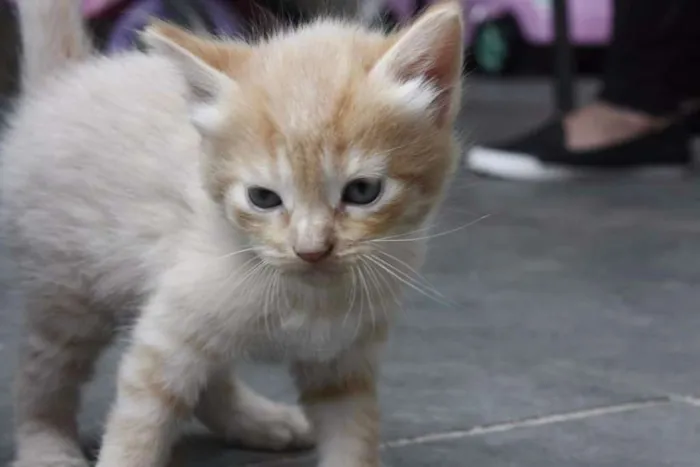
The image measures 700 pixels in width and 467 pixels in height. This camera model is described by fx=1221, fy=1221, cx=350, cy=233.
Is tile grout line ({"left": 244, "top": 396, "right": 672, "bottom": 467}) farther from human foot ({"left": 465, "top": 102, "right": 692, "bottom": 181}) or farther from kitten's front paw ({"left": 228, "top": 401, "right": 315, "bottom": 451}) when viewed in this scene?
human foot ({"left": 465, "top": 102, "right": 692, "bottom": 181})

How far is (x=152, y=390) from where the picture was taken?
108 cm

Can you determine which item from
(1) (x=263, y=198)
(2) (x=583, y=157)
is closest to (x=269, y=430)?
(1) (x=263, y=198)

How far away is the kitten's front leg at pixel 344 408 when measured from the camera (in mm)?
1144

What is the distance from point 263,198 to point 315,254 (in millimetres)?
73

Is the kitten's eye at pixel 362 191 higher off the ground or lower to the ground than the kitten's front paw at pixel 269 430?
higher

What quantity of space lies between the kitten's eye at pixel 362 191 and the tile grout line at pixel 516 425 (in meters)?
0.40

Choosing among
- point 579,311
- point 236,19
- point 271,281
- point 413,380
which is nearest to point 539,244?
point 579,311

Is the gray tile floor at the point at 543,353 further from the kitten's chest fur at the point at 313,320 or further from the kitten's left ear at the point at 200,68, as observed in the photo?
the kitten's left ear at the point at 200,68

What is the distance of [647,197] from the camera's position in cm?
278

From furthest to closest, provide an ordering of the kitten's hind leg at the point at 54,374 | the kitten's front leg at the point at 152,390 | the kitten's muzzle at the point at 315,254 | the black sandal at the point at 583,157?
1. the black sandal at the point at 583,157
2. the kitten's hind leg at the point at 54,374
3. the kitten's front leg at the point at 152,390
4. the kitten's muzzle at the point at 315,254

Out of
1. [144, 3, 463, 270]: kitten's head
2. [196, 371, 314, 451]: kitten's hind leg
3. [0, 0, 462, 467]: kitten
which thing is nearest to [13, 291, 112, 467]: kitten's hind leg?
[0, 0, 462, 467]: kitten

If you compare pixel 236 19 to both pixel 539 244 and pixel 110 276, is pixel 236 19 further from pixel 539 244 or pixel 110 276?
pixel 110 276

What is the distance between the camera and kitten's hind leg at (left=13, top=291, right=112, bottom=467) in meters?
1.24

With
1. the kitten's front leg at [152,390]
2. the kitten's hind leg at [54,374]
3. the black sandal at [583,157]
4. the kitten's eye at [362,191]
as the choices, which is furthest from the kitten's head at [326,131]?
the black sandal at [583,157]
